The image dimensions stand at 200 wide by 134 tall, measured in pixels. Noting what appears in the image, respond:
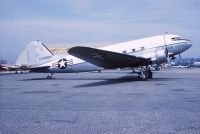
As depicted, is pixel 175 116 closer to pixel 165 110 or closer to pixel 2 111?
pixel 165 110

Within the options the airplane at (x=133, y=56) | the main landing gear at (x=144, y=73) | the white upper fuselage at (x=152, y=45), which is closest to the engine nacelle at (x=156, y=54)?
the airplane at (x=133, y=56)

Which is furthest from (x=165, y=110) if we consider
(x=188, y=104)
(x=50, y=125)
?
(x=50, y=125)

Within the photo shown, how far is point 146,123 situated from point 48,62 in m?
22.6

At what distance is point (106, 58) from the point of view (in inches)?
907

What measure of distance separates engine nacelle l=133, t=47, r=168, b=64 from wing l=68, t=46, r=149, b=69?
0.60 metres

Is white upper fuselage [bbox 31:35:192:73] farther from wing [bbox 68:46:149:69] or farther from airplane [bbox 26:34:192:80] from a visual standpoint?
wing [bbox 68:46:149:69]

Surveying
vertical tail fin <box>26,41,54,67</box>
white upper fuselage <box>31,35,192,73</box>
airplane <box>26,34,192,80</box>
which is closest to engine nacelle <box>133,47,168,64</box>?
airplane <box>26,34,192,80</box>

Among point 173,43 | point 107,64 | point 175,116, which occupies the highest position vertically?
point 173,43

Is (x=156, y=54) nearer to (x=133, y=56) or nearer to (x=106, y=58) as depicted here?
(x=133, y=56)

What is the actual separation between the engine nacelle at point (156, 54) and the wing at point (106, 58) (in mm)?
601

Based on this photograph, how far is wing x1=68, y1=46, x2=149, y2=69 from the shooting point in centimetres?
2100

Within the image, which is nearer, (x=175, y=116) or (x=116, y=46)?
(x=175, y=116)

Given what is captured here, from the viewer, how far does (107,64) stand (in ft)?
81.0

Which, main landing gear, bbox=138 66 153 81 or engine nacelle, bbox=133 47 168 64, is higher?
engine nacelle, bbox=133 47 168 64
